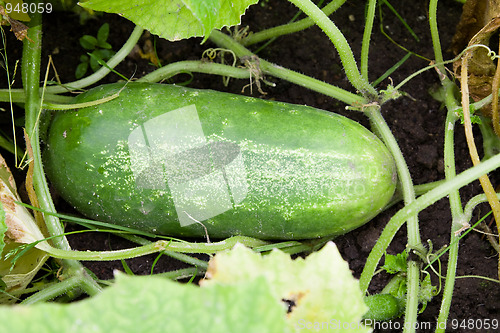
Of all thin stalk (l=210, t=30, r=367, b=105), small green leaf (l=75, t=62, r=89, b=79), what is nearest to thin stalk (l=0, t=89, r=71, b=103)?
small green leaf (l=75, t=62, r=89, b=79)

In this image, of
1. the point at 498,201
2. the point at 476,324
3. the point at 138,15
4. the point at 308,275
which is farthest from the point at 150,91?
the point at 476,324

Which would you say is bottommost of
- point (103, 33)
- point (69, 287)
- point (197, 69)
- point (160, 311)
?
point (69, 287)

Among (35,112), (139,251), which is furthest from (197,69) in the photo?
(139,251)

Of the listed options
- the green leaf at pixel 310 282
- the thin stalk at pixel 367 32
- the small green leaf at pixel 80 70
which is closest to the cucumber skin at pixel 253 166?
the thin stalk at pixel 367 32

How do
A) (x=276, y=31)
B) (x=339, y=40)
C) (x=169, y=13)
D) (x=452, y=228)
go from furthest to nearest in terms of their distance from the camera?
(x=276, y=31), (x=452, y=228), (x=339, y=40), (x=169, y=13)

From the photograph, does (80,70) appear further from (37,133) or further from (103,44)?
(37,133)

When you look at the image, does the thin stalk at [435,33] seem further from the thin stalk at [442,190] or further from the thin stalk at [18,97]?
the thin stalk at [18,97]
